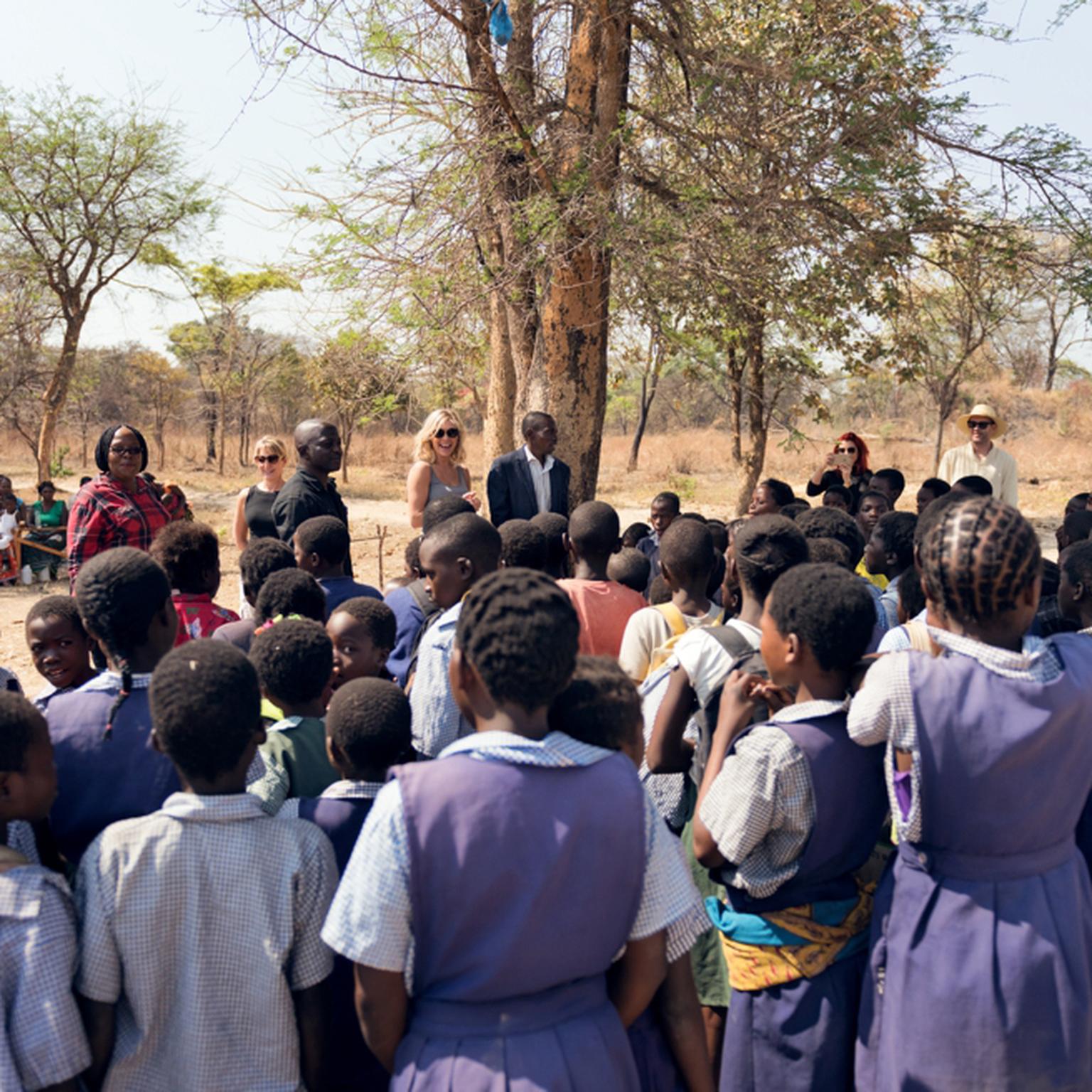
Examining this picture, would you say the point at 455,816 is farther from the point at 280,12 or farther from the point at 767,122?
the point at 767,122

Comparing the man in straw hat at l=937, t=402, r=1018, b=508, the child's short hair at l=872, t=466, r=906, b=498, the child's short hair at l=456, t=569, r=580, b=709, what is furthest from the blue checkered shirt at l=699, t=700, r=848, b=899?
the man in straw hat at l=937, t=402, r=1018, b=508

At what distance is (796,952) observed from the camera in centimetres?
206

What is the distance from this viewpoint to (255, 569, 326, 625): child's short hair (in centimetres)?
314

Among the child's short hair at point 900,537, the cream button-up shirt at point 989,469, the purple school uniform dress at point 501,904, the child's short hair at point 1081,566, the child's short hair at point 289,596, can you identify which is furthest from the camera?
the cream button-up shirt at point 989,469

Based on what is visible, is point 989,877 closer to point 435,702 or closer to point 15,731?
point 435,702

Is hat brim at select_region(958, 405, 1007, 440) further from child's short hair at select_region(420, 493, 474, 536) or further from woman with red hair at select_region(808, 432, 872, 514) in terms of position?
child's short hair at select_region(420, 493, 474, 536)

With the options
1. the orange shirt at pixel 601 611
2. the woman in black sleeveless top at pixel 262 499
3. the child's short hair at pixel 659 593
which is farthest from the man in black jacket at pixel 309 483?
the orange shirt at pixel 601 611

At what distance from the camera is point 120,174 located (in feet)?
52.7

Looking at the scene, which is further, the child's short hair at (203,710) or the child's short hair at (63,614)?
the child's short hair at (63,614)

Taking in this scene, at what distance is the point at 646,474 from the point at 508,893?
23438 millimetres

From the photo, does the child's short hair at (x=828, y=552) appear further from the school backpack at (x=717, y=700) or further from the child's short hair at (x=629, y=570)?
the school backpack at (x=717, y=700)

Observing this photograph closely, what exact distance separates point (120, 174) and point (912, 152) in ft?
44.8

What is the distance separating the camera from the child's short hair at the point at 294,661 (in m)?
2.47

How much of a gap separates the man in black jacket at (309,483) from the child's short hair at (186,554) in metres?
0.89
